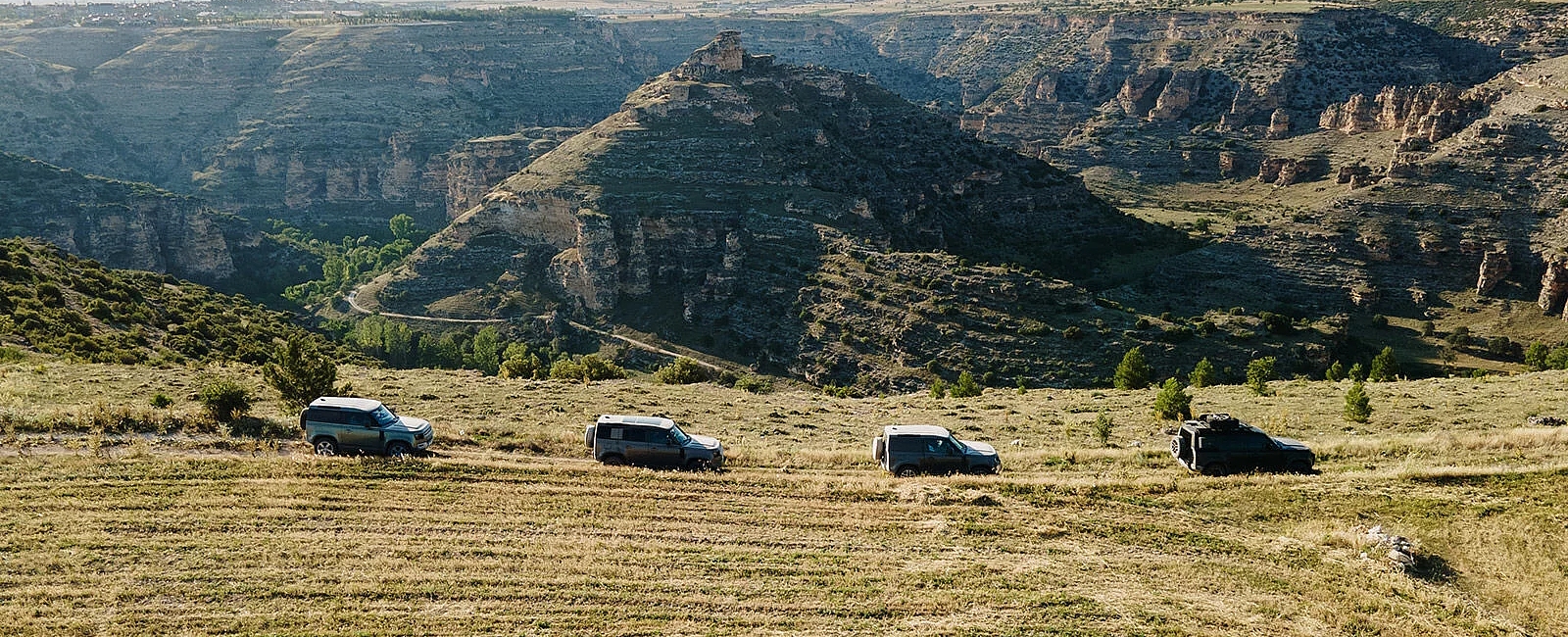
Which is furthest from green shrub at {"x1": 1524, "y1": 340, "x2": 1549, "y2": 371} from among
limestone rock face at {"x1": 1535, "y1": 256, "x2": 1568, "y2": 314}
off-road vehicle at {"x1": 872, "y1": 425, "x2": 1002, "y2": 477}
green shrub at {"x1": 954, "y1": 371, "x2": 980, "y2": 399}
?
off-road vehicle at {"x1": 872, "y1": 425, "x2": 1002, "y2": 477}

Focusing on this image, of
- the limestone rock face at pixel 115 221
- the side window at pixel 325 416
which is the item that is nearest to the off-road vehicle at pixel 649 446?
the side window at pixel 325 416

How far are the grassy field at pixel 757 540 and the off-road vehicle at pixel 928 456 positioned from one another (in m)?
0.95

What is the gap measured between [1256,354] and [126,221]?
137014 millimetres

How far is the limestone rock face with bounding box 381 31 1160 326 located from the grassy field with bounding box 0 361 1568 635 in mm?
58226

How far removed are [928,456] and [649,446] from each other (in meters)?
9.62

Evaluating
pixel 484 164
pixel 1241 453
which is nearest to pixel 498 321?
pixel 484 164

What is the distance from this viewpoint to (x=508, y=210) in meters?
111

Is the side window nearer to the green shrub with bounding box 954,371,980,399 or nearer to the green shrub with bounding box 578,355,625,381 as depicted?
the green shrub with bounding box 578,355,625,381

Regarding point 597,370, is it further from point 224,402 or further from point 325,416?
point 325,416

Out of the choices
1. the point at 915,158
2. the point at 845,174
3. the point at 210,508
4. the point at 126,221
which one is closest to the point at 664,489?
the point at 210,508

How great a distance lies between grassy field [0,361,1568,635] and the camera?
75.4 feet

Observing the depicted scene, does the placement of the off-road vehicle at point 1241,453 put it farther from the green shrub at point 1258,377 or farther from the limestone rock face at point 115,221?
the limestone rock face at point 115,221

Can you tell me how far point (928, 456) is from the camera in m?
32.8

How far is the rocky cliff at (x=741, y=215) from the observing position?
310ft
